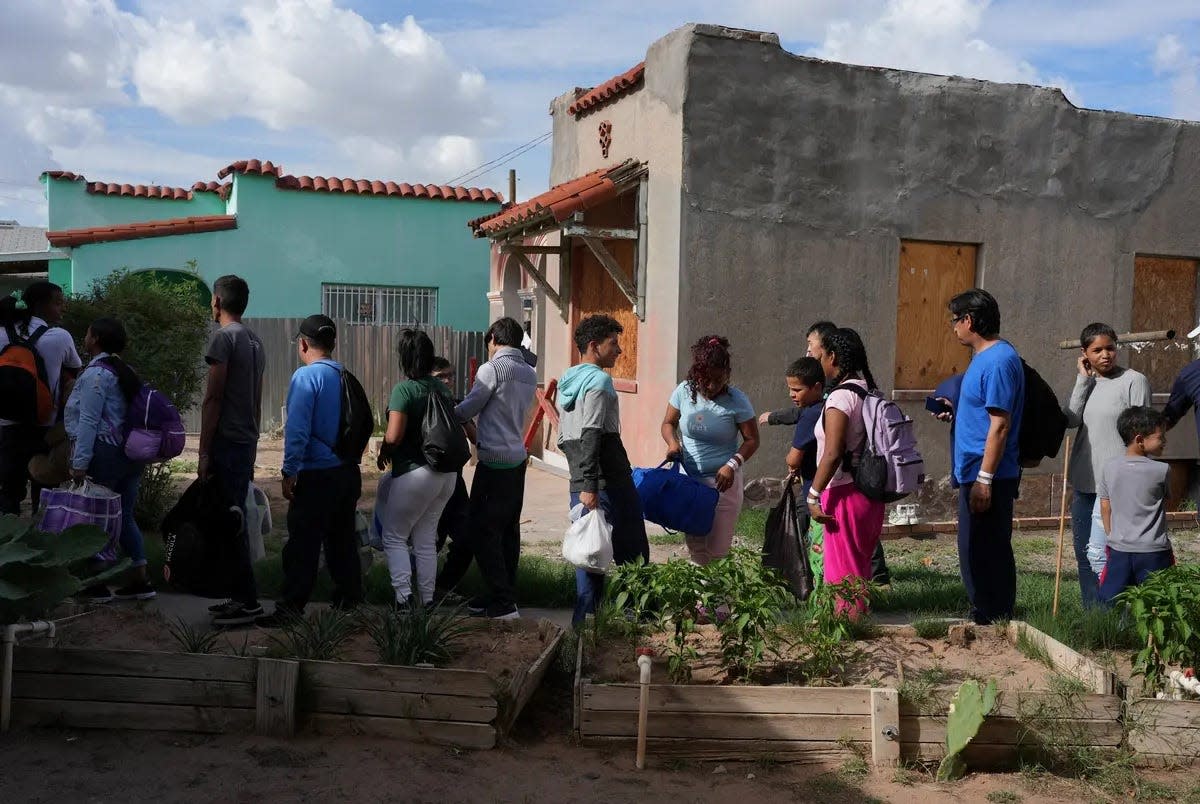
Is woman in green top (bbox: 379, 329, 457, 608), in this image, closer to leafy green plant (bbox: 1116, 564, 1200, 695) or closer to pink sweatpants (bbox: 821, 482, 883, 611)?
pink sweatpants (bbox: 821, 482, 883, 611)

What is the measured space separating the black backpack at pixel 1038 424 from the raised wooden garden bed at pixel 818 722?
4.75ft

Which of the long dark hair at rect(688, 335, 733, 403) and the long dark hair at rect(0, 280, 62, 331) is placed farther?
the long dark hair at rect(0, 280, 62, 331)

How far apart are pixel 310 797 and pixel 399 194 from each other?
1667cm

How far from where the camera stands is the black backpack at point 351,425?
5738 mm

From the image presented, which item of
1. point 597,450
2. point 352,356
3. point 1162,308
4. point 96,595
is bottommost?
point 96,595

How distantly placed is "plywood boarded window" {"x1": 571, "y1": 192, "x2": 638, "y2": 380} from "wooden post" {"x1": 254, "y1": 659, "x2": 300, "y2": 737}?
674 cm

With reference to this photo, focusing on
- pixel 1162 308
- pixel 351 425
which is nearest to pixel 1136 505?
pixel 351 425

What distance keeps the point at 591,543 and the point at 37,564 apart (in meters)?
2.49

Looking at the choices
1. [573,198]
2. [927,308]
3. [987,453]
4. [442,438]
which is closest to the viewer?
[987,453]

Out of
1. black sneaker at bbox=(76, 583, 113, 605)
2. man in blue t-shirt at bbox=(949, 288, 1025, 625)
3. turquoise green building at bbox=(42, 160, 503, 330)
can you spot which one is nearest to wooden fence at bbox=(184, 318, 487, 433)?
turquoise green building at bbox=(42, 160, 503, 330)

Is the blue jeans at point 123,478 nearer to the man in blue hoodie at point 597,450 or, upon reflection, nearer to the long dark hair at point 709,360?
the man in blue hoodie at point 597,450

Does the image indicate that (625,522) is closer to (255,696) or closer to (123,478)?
(255,696)

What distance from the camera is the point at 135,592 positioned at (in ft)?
20.6

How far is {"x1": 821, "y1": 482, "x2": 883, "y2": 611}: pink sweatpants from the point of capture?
553 cm
